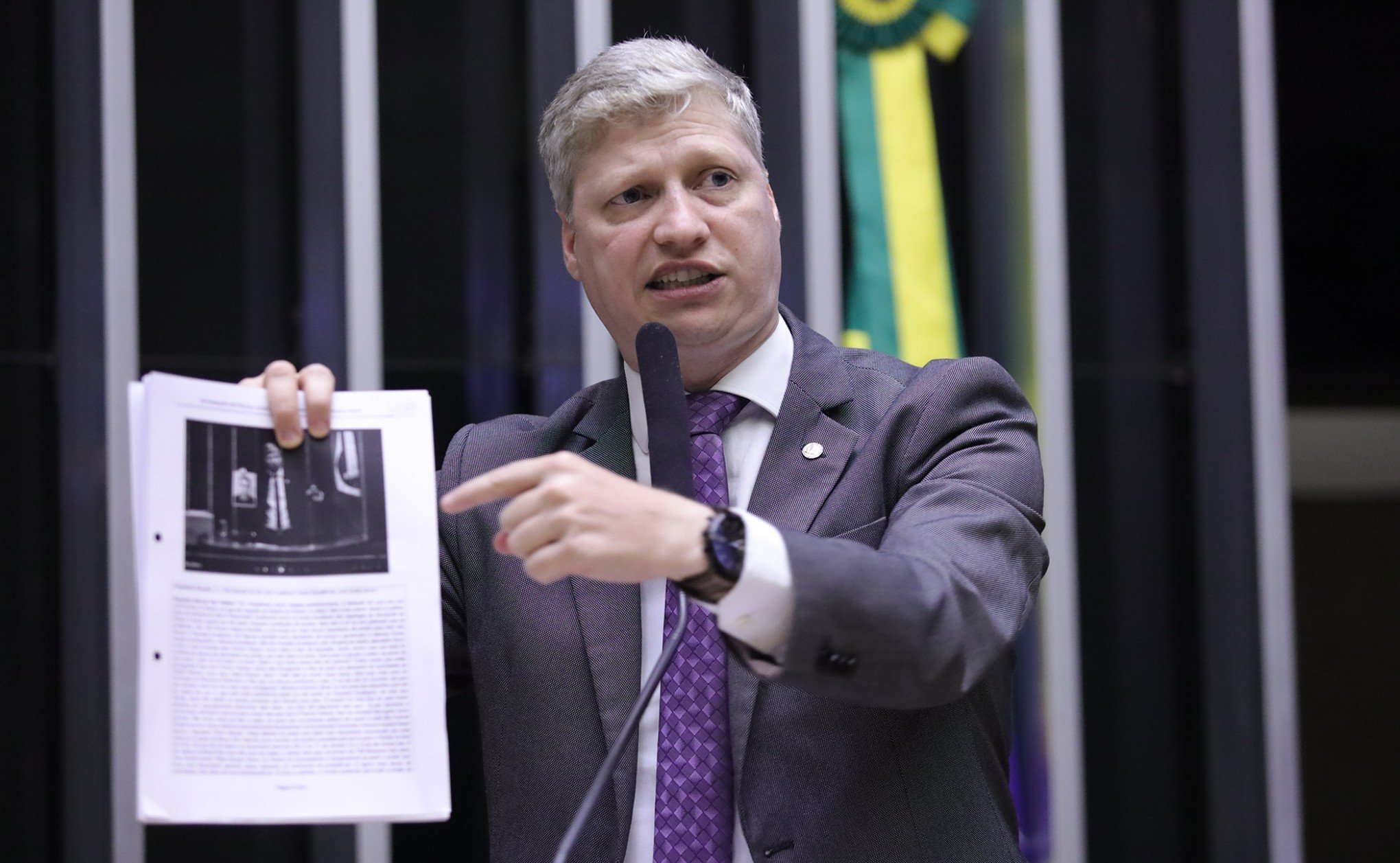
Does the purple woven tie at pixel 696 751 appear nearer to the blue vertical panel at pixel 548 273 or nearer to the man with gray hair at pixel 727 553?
the man with gray hair at pixel 727 553

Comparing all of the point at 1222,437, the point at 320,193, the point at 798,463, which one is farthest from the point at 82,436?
the point at 1222,437

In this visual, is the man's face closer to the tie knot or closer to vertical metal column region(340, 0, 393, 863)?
the tie knot

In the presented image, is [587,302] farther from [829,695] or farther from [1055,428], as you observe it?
[829,695]

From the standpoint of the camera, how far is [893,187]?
3.74 m

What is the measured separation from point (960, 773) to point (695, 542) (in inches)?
20.6

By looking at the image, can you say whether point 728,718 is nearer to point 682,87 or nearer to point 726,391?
point 726,391

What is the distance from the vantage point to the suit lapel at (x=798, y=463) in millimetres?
1450

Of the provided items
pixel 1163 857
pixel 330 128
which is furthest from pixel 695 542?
pixel 1163 857

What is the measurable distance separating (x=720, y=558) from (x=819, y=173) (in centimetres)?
269

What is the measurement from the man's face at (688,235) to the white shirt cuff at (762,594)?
1.70 feet

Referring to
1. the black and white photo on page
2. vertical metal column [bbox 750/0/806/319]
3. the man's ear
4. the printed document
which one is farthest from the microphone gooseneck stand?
vertical metal column [bbox 750/0/806/319]

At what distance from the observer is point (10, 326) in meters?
3.25

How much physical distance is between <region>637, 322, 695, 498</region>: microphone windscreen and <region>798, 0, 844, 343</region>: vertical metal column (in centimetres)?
240

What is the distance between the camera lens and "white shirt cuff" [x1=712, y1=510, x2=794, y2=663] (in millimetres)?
1120
